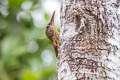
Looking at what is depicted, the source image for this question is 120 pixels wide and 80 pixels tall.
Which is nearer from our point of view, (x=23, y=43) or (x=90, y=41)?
(x=90, y=41)

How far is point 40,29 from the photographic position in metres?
4.44

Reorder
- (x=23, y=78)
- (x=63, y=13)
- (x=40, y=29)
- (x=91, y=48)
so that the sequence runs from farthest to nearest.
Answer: (x=40, y=29) → (x=23, y=78) → (x=63, y=13) → (x=91, y=48)

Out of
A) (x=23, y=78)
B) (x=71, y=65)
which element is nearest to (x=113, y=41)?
(x=71, y=65)

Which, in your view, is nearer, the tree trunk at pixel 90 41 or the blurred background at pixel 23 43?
the tree trunk at pixel 90 41

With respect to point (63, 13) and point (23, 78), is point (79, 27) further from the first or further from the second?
point (23, 78)

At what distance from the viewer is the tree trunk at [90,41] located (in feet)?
6.32

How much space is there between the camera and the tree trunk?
6.32 feet

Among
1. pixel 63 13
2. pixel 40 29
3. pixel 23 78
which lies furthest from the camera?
pixel 40 29

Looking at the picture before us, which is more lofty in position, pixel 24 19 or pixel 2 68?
pixel 24 19

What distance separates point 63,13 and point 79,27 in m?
0.15

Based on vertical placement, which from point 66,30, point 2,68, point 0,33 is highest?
point 66,30

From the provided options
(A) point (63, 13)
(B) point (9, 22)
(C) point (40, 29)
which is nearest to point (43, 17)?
(C) point (40, 29)

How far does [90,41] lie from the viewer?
1967mm

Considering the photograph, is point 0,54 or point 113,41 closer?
point 113,41
